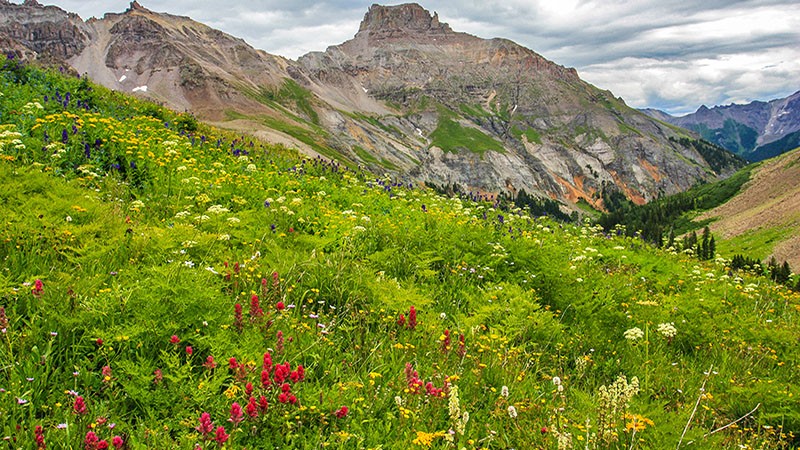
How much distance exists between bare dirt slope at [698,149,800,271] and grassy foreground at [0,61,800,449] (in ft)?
402

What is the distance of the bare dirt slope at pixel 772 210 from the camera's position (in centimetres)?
11514

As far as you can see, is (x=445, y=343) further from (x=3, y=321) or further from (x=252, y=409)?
(x=3, y=321)

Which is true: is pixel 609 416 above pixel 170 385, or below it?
below

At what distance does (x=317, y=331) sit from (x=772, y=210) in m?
177

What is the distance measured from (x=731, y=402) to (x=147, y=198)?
375 inches

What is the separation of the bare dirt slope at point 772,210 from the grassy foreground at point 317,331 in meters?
123

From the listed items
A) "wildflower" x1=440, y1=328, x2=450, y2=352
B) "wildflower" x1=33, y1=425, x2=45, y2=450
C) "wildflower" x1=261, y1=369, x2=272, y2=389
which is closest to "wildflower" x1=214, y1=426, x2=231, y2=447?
"wildflower" x1=261, y1=369, x2=272, y2=389

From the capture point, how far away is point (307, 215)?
9.12 metres

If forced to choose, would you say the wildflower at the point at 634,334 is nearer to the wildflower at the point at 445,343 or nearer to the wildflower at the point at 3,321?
the wildflower at the point at 445,343

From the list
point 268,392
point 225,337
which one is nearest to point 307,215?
point 225,337

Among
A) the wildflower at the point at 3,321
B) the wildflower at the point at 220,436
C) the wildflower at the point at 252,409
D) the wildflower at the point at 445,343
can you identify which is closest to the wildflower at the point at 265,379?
the wildflower at the point at 252,409

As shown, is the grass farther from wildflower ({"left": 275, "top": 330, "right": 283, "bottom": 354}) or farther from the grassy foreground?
wildflower ({"left": 275, "top": 330, "right": 283, "bottom": 354})

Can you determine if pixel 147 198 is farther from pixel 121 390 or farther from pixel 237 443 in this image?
pixel 237 443

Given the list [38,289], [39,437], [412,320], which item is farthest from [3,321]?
[412,320]
